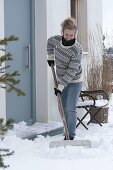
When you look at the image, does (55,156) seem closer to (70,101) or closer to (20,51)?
(70,101)

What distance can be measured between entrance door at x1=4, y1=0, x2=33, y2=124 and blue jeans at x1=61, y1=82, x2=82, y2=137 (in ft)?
2.99

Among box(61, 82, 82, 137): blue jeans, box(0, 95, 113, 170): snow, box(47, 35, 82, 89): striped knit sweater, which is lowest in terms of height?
box(0, 95, 113, 170): snow

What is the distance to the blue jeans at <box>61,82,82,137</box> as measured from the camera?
616 centimetres

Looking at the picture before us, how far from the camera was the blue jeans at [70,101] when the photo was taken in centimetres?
616

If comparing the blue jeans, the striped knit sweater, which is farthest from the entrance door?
the blue jeans

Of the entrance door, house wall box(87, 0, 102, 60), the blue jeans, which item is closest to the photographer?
the blue jeans

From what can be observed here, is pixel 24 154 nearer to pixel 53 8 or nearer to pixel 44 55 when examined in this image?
pixel 44 55

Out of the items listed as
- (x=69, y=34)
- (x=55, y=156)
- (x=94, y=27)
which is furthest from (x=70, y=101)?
(x=94, y=27)

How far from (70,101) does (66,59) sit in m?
0.63

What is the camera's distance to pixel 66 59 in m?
6.02

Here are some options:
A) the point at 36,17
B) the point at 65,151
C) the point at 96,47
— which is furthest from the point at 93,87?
the point at 65,151

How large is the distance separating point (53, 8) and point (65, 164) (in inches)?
165

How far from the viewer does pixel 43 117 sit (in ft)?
25.5

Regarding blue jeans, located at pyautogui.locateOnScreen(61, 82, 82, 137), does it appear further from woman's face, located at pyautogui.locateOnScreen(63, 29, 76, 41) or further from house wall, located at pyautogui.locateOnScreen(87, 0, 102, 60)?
house wall, located at pyautogui.locateOnScreen(87, 0, 102, 60)
